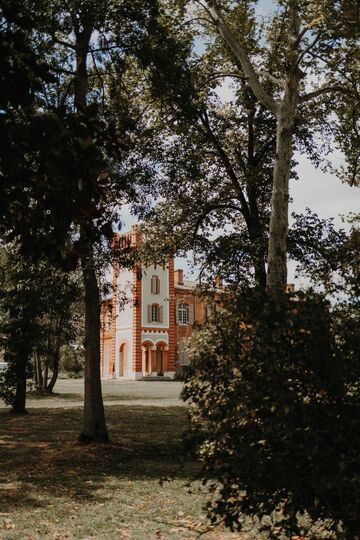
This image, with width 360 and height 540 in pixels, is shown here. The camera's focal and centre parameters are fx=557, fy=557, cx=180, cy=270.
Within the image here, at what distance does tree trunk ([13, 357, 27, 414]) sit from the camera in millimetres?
20344

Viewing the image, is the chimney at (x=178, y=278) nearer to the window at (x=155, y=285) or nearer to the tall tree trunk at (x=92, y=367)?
the window at (x=155, y=285)

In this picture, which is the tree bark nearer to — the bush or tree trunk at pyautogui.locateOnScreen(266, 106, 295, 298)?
tree trunk at pyautogui.locateOnScreen(266, 106, 295, 298)

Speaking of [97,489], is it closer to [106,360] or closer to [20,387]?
[20,387]

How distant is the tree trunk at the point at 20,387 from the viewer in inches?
801

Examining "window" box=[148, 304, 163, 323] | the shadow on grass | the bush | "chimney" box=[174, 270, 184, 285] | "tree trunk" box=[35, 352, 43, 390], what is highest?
"chimney" box=[174, 270, 184, 285]

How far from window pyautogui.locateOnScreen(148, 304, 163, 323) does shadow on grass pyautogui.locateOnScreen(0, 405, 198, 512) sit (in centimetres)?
3683

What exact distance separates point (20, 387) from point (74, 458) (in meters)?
10.2

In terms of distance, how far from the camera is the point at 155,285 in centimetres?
5656

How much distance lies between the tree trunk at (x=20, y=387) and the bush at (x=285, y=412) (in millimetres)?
16625

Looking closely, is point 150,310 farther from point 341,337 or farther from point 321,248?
point 341,337

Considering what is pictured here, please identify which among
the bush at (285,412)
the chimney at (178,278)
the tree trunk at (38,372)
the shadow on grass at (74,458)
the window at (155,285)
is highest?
the chimney at (178,278)

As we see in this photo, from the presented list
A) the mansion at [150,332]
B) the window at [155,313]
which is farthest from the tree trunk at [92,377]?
the window at [155,313]

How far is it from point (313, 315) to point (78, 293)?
10.4m

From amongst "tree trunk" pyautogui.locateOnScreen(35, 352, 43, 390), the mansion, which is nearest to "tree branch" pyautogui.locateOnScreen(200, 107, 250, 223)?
"tree trunk" pyautogui.locateOnScreen(35, 352, 43, 390)
